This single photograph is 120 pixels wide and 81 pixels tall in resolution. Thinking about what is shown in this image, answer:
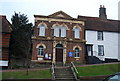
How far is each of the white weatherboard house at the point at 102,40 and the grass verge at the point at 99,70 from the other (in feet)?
26.2

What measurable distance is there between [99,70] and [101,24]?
50.5 ft

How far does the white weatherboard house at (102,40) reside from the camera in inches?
1336

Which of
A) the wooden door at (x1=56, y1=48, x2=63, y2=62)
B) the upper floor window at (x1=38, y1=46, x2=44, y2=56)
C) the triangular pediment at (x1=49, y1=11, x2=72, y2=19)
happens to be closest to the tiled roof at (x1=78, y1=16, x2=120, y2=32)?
the triangular pediment at (x1=49, y1=11, x2=72, y2=19)

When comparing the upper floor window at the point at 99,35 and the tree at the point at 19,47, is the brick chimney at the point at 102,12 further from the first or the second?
the tree at the point at 19,47

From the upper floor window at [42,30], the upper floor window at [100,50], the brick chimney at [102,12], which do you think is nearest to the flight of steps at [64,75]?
the upper floor window at [42,30]

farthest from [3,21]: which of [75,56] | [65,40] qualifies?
[75,56]

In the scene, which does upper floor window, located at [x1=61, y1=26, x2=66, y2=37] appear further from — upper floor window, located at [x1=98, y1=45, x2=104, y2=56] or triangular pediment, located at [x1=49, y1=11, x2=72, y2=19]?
upper floor window, located at [x1=98, y1=45, x2=104, y2=56]

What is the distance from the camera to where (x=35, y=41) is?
99.8ft

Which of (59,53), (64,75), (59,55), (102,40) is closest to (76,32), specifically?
(59,53)

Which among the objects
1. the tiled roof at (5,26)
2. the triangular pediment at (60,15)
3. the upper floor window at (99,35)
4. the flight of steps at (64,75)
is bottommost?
the flight of steps at (64,75)

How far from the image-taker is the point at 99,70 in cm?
2323

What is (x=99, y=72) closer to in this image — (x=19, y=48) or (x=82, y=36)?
(x=82, y=36)

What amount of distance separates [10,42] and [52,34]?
739 centimetres

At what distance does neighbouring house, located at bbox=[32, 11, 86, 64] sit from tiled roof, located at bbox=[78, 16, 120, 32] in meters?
3.69
